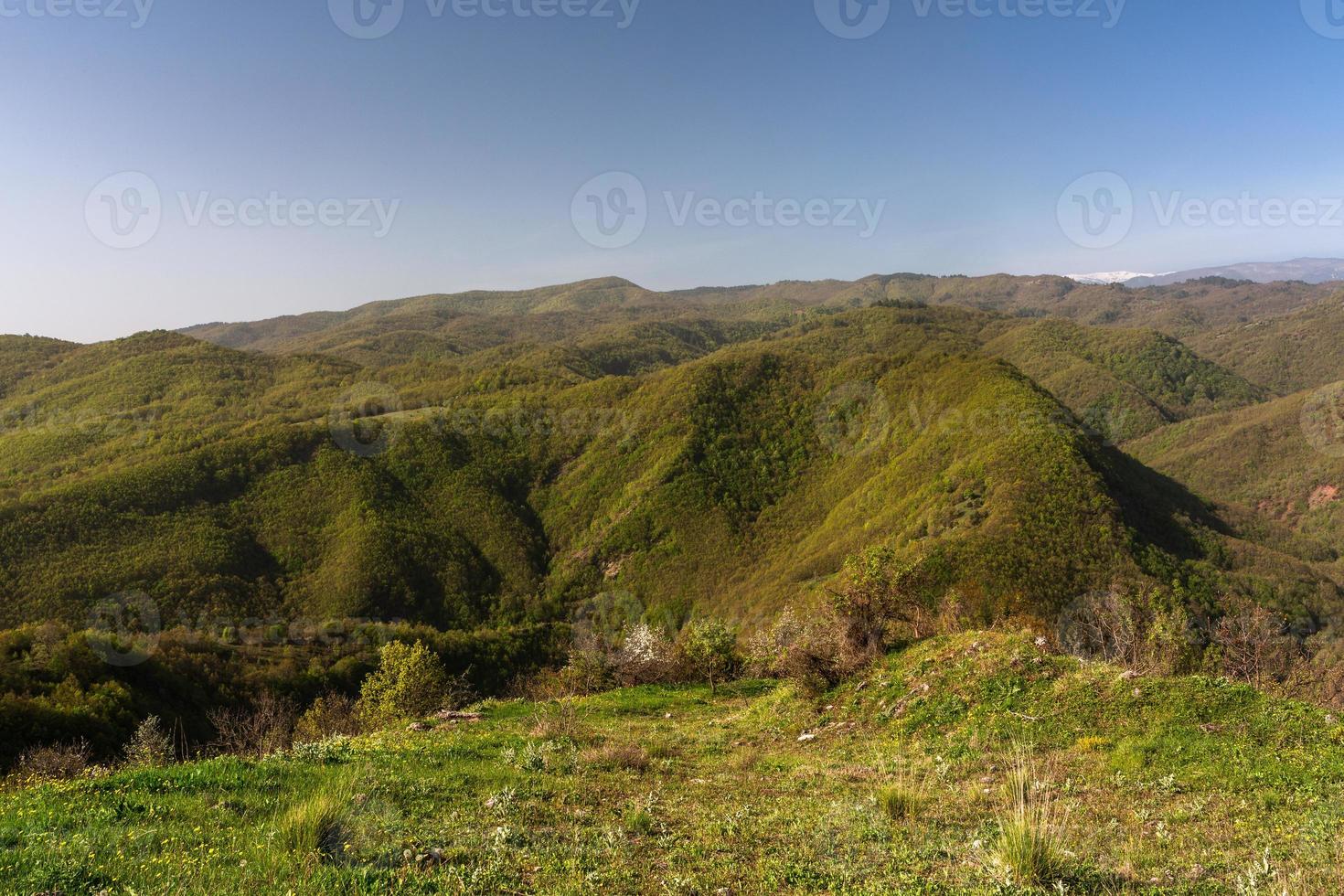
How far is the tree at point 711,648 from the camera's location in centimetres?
2519

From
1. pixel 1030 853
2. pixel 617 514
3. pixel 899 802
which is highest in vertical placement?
pixel 1030 853

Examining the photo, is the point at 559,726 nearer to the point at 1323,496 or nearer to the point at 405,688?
the point at 405,688

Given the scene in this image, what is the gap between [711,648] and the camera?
24.9 metres

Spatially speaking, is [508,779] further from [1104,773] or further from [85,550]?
[85,550]

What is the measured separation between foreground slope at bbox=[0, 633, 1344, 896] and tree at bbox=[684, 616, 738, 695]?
10785 mm

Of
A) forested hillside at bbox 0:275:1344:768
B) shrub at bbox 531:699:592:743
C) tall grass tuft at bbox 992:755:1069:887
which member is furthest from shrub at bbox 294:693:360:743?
tall grass tuft at bbox 992:755:1069:887

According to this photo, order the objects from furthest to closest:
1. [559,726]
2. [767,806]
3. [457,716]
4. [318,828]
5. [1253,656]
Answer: [1253,656] < [457,716] < [559,726] < [767,806] < [318,828]

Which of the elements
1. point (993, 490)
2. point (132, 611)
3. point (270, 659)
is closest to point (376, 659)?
point (270, 659)

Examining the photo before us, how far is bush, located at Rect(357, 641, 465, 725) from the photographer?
2683cm

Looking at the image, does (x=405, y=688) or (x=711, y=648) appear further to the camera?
(x=405, y=688)

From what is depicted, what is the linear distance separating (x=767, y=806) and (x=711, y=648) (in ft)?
54.4

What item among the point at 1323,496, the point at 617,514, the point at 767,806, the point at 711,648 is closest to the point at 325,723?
the point at 711,648

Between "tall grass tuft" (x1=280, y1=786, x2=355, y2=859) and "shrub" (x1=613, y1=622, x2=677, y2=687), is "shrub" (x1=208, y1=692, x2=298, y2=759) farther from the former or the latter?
"shrub" (x1=613, y1=622, x2=677, y2=687)

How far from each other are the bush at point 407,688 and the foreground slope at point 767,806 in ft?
48.2
